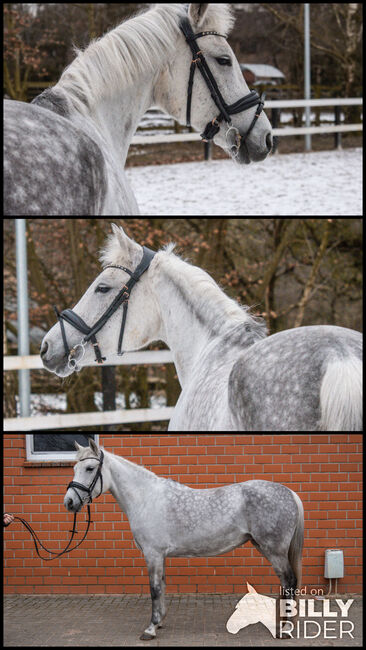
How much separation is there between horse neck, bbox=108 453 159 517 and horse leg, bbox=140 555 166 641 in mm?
286

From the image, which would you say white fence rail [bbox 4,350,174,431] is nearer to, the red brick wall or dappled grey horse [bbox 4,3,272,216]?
the red brick wall

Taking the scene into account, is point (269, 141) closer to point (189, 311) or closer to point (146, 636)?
point (189, 311)

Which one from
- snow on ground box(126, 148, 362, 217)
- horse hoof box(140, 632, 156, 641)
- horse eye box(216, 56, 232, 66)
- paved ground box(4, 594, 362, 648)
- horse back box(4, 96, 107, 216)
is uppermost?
snow on ground box(126, 148, 362, 217)

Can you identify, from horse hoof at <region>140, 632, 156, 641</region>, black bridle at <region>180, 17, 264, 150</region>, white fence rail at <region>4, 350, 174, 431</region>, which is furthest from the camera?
white fence rail at <region>4, 350, 174, 431</region>

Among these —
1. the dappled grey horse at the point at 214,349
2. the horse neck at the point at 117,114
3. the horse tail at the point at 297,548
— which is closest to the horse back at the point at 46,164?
the horse neck at the point at 117,114

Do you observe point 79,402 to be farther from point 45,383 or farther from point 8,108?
point 8,108

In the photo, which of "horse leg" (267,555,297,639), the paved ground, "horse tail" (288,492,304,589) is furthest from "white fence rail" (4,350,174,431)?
"horse leg" (267,555,297,639)

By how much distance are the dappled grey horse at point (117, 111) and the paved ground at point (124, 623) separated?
238cm

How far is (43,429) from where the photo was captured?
16.3 ft

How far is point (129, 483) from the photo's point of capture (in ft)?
12.0

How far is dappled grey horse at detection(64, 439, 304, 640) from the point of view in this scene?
11.2 feet

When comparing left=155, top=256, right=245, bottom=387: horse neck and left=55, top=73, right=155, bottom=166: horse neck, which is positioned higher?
left=55, top=73, right=155, bottom=166: horse neck

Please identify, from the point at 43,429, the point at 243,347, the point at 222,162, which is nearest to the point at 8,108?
the point at 243,347

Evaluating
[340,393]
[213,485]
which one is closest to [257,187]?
[213,485]
